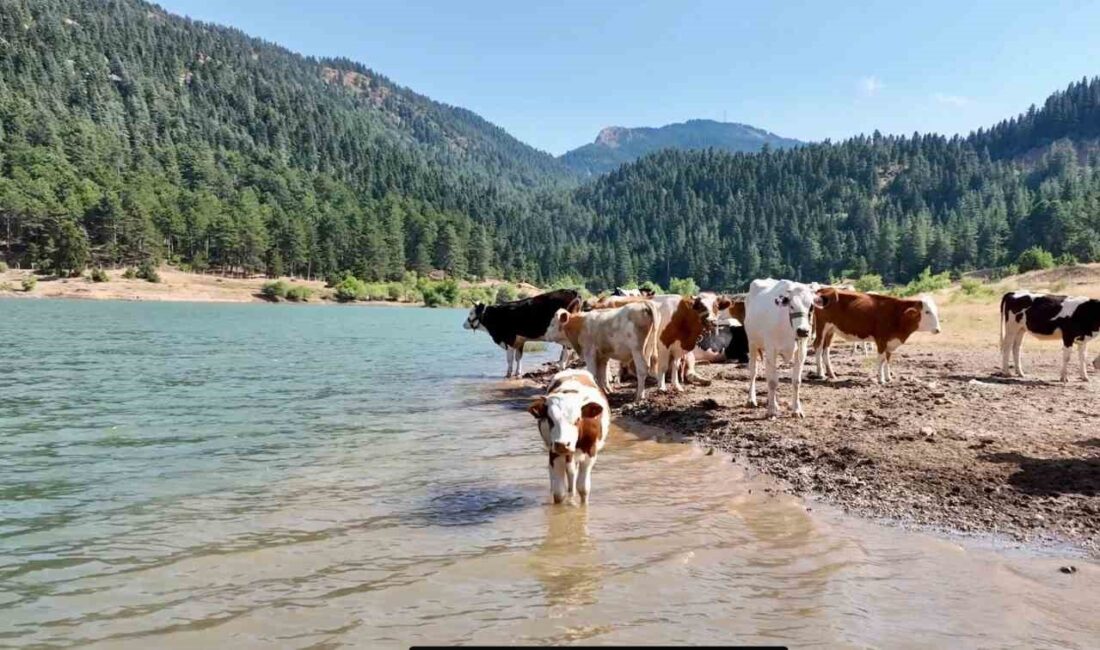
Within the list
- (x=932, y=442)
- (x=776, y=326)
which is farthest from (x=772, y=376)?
(x=932, y=442)

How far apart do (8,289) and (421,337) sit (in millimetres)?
82130

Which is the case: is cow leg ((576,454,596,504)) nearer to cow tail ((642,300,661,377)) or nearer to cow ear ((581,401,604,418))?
cow ear ((581,401,604,418))

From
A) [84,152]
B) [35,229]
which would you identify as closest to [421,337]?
[35,229]

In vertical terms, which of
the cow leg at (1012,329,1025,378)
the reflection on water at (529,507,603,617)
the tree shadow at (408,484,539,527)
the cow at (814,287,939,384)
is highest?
the cow at (814,287,939,384)

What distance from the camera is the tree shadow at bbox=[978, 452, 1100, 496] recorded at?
9.31 m

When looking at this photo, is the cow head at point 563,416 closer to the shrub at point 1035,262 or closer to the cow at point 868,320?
the cow at point 868,320

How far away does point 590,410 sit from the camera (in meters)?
9.28

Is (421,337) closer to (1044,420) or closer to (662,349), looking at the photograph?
(662,349)

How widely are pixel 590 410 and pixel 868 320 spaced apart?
1342cm

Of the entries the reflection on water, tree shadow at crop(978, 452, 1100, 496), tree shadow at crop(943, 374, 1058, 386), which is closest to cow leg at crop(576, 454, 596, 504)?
the reflection on water

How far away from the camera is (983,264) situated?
163875 millimetres

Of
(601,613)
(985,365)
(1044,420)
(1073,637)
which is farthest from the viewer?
(985,365)

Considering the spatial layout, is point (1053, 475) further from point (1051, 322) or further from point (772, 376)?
point (1051, 322)

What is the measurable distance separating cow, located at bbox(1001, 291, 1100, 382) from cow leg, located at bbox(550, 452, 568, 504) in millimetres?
16096
